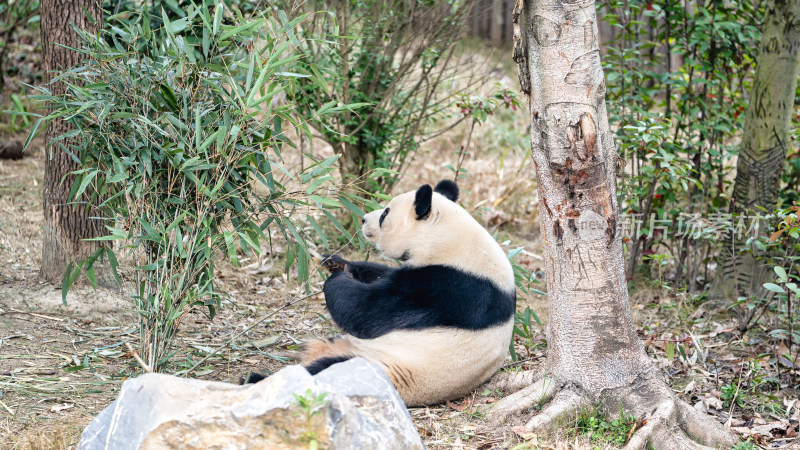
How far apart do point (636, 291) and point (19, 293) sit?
4121 millimetres

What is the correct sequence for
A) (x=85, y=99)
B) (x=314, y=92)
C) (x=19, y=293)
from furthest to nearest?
(x=314, y=92) → (x=19, y=293) → (x=85, y=99)

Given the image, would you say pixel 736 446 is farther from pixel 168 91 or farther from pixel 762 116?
pixel 168 91

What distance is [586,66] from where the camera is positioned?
309 cm

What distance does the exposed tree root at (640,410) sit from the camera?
10.1 ft

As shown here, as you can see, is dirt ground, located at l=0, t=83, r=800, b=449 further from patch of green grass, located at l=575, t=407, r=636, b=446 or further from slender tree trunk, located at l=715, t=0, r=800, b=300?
slender tree trunk, located at l=715, t=0, r=800, b=300

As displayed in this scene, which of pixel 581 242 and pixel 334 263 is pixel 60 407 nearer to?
pixel 334 263

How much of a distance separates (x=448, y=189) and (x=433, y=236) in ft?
1.58

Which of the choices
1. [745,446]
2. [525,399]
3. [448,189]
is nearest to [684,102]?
[448,189]

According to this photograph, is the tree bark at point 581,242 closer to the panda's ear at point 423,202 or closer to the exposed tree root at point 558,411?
the exposed tree root at point 558,411

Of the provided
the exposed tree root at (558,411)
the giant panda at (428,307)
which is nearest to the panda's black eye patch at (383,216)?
the giant panda at (428,307)

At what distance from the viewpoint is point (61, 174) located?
4.25 metres

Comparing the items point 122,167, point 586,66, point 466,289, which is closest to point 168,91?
point 122,167

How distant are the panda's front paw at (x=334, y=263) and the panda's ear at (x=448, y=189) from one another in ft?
2.22

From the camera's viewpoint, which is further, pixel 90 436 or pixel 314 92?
pixel 314 92
